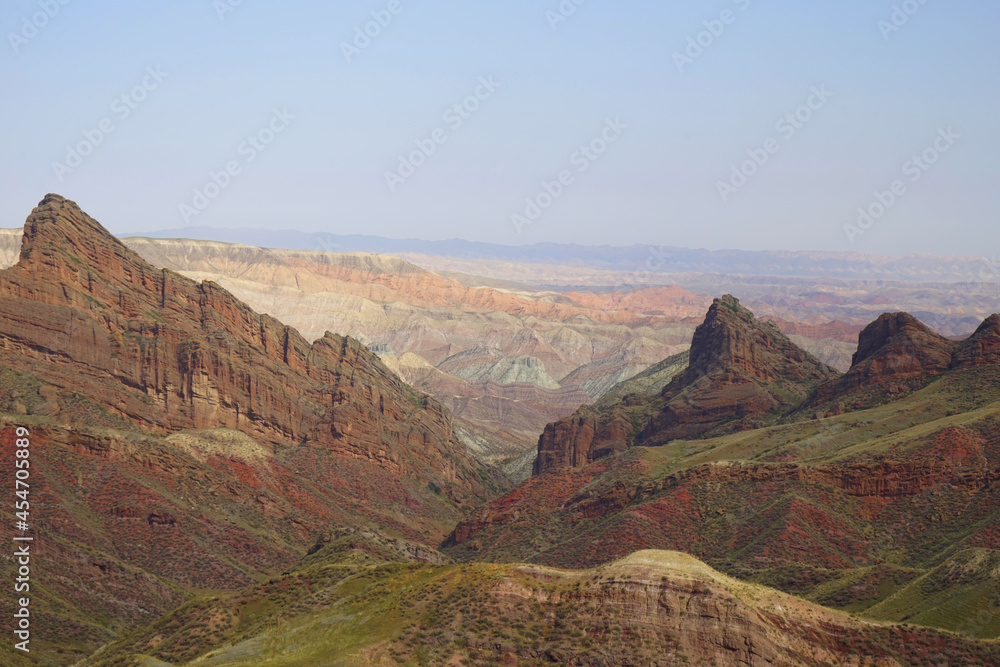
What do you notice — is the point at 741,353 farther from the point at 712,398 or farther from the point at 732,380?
the point at 712,398

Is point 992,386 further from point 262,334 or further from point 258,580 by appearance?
point 262,334

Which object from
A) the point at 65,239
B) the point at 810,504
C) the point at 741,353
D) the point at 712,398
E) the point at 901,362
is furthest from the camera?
the point at 741,353

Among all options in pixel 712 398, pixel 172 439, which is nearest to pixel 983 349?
pixel 712 398

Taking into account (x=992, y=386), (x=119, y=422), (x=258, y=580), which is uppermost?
(x=992, y=386)

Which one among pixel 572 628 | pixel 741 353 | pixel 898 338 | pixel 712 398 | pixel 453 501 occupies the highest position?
pixel 898 338

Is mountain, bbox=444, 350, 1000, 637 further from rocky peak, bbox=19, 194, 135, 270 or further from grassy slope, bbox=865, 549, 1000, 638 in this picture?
rocky peak, bbox=19, 194, 135, 270

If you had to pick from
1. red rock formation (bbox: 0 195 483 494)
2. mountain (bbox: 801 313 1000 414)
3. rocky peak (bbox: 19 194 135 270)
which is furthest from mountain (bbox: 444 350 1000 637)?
rocky peak (bbox: 19 194 135 270)

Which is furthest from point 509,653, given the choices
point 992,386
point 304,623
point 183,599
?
point 992,386
